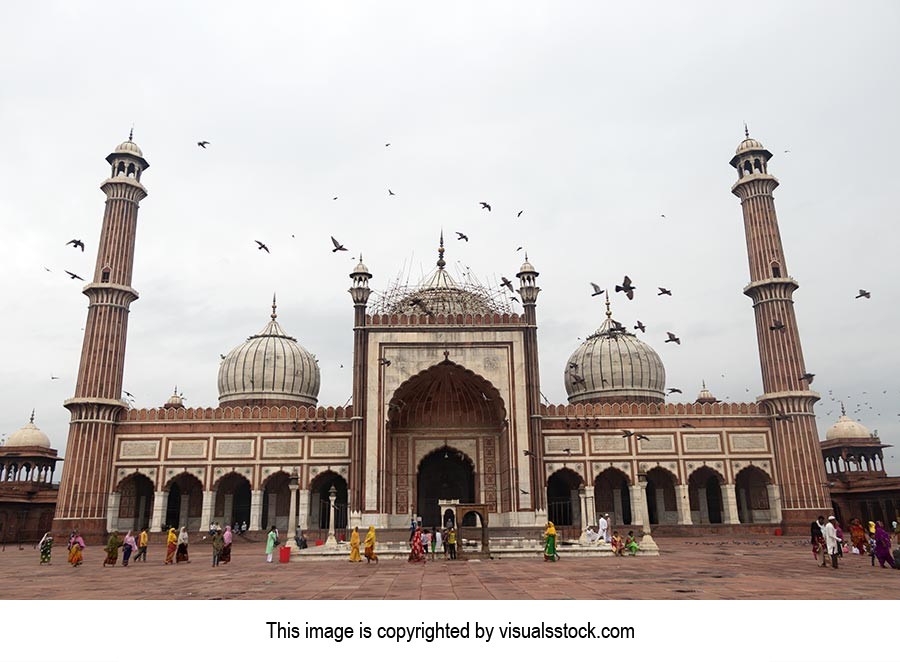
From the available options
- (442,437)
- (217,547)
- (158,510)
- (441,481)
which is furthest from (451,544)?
(158,510)

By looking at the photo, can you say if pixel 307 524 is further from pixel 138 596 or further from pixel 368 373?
pixel 138 596

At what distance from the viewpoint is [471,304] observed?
3459cm

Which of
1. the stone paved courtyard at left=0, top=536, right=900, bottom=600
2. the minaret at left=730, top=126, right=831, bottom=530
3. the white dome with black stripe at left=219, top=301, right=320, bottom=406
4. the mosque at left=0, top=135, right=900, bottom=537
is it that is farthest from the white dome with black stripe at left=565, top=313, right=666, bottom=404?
the stone paved courtyard at left=0, top=536, right=900, bottom=600

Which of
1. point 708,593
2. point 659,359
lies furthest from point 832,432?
point 708,593

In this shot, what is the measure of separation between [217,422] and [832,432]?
38.2 meters

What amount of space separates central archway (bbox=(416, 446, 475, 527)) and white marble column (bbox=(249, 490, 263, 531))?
7516 millimetres

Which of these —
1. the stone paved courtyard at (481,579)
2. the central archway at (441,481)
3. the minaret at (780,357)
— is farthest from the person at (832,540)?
the central archway at (441,481)

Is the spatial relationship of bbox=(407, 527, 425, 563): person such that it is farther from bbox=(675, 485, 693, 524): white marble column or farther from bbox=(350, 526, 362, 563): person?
bbox=(675, 485, 693, 524): white marble column

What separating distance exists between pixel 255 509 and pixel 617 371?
20.9 meters

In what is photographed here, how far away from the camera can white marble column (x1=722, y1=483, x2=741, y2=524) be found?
31.3 meters

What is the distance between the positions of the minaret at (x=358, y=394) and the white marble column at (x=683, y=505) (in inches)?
586

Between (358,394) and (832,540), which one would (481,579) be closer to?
(832,540)

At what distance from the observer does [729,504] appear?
3155 cm

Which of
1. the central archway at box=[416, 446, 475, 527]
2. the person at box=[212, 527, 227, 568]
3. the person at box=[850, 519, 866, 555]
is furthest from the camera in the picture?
the central archway at box=[416, 446, 475, 527]
